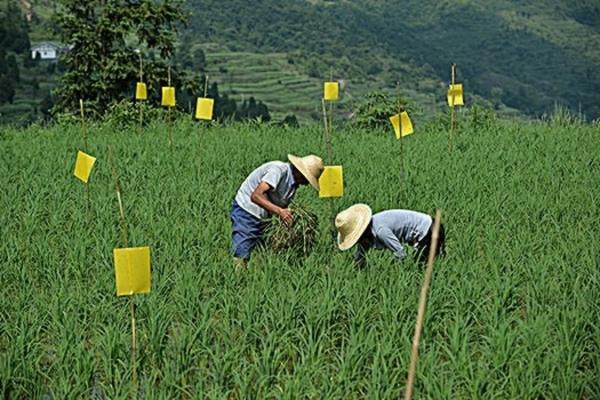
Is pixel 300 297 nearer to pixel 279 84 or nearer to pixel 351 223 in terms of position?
pixel 351 223

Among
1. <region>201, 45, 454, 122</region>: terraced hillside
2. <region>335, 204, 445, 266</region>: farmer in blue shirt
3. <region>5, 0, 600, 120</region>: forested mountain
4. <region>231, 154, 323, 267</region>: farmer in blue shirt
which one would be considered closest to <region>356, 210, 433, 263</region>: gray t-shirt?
<region>335, 204, 445, 266</region>: farmer in blue shirt

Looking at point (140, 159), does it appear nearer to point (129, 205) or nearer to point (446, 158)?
point (129, 205)

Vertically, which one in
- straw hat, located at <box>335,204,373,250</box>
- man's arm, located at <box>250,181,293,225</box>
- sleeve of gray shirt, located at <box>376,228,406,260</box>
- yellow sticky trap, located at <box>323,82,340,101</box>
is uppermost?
yellow sticky trap, located at <box>323,82,340,101</box>

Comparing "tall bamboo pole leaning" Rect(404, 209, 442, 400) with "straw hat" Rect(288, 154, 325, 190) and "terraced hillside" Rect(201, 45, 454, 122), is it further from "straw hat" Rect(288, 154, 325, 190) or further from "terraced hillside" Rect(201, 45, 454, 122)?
"terraced hillside" Rect(201, 45, 454, 122)

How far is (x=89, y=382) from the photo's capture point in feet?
9.16

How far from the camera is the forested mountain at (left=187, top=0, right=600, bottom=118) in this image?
326 ft

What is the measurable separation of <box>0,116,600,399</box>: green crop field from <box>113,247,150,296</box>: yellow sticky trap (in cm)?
35

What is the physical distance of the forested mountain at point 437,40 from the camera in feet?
326

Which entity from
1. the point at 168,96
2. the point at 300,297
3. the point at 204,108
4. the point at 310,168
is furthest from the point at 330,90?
the point at 300,297

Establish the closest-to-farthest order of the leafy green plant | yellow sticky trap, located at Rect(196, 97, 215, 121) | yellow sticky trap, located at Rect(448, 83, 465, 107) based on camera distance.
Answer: yellow sticky trap, located at Rect(196, 97, 215, 121), yellow sticky trap, located at Rect(448, 83, 465, 107), the leafy green plant

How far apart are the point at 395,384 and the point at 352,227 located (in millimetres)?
1235

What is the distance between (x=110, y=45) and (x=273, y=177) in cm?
1124

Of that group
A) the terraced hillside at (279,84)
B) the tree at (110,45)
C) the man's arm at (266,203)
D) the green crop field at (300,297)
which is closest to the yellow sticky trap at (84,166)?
the green crop field at (300,297)

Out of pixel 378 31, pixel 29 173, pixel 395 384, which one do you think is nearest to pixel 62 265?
pixel 395 384
